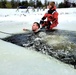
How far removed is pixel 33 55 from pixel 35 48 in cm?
78

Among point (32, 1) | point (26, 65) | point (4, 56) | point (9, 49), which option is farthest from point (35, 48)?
point (32, 1)

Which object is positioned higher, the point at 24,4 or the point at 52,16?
the point at 52,16

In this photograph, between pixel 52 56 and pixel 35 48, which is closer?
pixel 52 56

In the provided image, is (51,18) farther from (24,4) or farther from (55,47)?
(24,4)

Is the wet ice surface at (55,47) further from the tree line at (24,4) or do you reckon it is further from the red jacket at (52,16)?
the tree line at (24,4)

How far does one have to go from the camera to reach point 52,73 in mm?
4805

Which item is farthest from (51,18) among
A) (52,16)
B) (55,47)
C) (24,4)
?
(24,4)

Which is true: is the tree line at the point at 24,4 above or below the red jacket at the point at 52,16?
below

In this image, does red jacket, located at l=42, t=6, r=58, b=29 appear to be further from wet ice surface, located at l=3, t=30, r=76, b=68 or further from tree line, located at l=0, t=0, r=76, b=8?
tree line, located at l=0, t=0, r=76, b=8

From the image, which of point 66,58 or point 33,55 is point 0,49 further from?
point 66,58

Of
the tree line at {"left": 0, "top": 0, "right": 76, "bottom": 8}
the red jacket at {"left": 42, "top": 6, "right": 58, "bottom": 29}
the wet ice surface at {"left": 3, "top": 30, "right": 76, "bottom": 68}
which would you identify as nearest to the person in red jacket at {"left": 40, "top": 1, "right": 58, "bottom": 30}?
the red jacket at {"left": 42, "top": 6, "right": 58, "bottom": 29}

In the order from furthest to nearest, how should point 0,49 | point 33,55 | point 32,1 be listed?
1. point 32,1
2. point 0,49
3. point 33,55

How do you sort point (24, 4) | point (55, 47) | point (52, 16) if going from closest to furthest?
point (55, 47) < point (52, 16) < point (24, 4)

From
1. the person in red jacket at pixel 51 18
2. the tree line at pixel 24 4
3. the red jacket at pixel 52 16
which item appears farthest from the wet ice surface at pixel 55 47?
the tree line at pixel 24 4
